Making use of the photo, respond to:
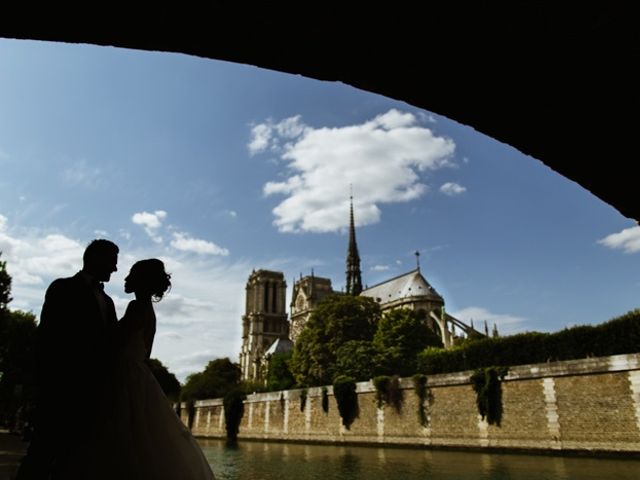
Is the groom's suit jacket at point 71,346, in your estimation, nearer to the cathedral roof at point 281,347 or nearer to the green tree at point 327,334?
the green tree at point 327,334

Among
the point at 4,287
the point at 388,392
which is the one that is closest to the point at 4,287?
the point at 4,287

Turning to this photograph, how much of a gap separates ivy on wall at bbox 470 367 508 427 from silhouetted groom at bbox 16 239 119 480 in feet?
65.5

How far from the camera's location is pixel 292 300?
93.9 metres

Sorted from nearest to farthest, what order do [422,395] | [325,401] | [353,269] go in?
1. [422,395]
2. [325,401]
3. [353,269]

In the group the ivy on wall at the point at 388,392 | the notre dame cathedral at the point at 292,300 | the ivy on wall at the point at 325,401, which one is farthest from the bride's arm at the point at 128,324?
the notre dame cathedral at the point at 292,300

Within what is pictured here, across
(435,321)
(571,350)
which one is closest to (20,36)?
(571,350)

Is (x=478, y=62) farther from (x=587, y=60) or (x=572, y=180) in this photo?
(x=572, y=180)

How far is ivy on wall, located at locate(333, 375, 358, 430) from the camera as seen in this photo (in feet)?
91.3

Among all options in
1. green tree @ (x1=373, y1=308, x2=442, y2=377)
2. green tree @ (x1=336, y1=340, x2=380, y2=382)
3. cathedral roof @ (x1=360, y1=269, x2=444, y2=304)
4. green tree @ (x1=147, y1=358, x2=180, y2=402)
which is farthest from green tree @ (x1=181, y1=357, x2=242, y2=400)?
cathedral roof @ (x1=360, y1=269, x2=444, y2=304)

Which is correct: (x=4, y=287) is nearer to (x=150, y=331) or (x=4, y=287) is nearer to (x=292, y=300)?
(x=150, y=331)

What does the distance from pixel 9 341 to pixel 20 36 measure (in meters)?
36.1

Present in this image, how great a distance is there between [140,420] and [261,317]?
305 feet

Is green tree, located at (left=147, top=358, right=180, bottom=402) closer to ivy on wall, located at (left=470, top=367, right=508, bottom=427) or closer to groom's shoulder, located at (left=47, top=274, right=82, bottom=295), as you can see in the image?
groom's shoulder, located at (left=47, top=274, right=82, bottom=295)

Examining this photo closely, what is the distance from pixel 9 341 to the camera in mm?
32438
